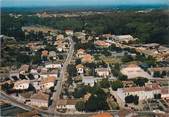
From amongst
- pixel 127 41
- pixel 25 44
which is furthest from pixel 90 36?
pixel 25 44

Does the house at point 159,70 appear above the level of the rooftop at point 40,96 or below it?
below

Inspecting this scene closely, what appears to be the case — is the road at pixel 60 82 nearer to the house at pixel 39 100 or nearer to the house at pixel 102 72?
the house at pixel 39 100

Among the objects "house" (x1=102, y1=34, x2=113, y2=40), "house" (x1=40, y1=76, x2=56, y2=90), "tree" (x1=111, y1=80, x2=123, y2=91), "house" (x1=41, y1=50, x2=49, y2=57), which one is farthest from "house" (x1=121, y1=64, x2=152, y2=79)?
"house" (x1=102, y1=34, x2=113, y2=40)

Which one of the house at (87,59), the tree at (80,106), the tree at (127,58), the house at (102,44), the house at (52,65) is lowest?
the house at (102,44)

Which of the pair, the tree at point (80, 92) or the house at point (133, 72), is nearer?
the tree at point (80, 92)

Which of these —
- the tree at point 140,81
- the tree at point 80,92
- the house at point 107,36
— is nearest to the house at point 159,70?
the tree at point 140,81

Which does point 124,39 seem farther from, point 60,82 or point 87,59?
point 60,82

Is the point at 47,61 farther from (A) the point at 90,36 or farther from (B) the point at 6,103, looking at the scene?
(A) the point at 90,36

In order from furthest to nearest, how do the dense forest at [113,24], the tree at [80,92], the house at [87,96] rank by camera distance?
1. the dense forest at [113,24]
2. the tree at [80,92]
3. the house at [87,96]
